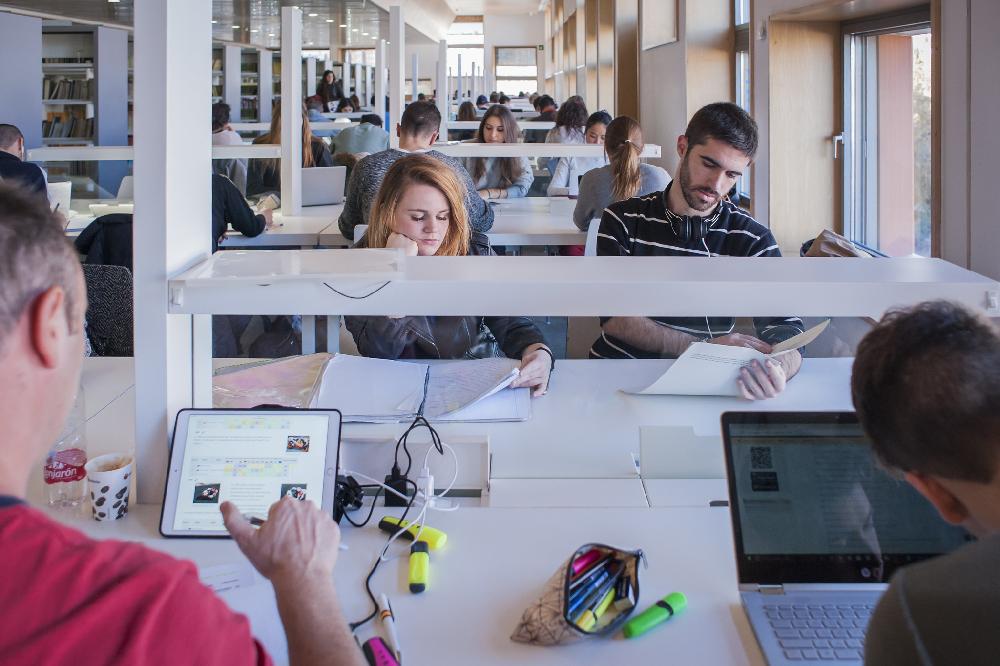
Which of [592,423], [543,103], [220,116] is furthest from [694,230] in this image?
[543,103]

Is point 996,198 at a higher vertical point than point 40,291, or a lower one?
higher

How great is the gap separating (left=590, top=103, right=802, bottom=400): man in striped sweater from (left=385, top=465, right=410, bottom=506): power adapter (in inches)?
42.4

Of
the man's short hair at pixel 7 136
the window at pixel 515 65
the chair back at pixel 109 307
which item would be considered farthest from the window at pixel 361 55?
the chair back at pixel 109 307

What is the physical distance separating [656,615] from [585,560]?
0.11m

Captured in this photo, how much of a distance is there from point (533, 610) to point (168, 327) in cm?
71

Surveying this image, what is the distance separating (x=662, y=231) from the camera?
2684 millimetres

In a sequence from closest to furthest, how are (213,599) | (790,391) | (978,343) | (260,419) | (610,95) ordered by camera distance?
(213,599), (978,343), (260,419), (790,391), (610,95)

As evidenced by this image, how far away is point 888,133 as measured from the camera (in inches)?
A: 166

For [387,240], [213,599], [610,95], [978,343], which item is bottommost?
[213,599]

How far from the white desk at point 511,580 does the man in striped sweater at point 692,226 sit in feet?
3.41

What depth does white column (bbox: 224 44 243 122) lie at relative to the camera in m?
14.0

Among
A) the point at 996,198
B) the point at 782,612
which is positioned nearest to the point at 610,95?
the point at 996,198

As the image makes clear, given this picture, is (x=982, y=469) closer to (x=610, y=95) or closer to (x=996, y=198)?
(x=996, y=198)

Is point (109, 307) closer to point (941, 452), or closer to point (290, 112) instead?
point (290, 112)
